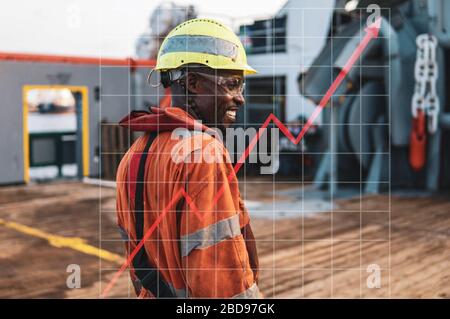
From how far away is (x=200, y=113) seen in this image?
7.42 ft

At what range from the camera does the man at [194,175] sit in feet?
6.88

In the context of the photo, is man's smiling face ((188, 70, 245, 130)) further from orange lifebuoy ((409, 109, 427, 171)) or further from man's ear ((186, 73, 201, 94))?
orange lifebuoy ((409, 109, 427, 171))

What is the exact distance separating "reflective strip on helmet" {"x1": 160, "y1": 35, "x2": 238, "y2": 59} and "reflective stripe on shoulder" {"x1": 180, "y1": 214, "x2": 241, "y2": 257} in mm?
607

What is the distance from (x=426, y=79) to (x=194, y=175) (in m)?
13.4

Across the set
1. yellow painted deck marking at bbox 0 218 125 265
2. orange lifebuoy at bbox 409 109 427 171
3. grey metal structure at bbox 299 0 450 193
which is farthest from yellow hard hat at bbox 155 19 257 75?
orange lifebuoy at bbox 409 109 427 171

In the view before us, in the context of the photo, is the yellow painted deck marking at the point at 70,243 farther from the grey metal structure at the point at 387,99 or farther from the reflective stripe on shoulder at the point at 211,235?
the reflective stripe on shoulder at the point at 211,235

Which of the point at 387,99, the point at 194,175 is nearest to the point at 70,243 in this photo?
the point at 194,175

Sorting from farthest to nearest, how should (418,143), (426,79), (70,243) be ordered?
(418,143)
(426,79)
(70,243)

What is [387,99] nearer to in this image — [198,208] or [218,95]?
[218,95]

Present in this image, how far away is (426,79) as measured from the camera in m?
14.4

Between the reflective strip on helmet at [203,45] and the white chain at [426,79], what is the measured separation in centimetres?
1312

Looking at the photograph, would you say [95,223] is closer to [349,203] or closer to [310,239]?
[310,239]

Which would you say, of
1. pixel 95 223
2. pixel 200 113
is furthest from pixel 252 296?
pixel 95 223

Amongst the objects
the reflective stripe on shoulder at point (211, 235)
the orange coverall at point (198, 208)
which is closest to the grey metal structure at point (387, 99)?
the orange coverall at point (198, 208)
